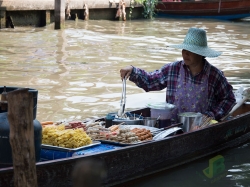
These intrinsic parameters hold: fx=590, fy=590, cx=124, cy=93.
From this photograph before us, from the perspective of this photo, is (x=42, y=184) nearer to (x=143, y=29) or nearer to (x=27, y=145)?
(x=27, y=145)

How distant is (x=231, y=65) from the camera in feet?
41.5

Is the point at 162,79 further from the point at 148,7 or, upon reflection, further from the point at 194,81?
the point at 148,7

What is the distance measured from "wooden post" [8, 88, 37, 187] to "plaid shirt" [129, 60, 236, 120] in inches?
117

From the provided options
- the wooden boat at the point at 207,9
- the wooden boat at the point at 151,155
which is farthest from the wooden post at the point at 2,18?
the wooden boat at the point at 151,155

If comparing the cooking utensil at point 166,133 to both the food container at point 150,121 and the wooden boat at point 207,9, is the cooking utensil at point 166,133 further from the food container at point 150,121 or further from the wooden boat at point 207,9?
the wooden boat at point 207,9

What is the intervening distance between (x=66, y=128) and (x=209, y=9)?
21.1 metres

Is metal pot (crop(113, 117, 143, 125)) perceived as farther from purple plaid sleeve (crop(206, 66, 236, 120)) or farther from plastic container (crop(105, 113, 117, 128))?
purple plaid sleeve (crop(206, 66, 236, 120))

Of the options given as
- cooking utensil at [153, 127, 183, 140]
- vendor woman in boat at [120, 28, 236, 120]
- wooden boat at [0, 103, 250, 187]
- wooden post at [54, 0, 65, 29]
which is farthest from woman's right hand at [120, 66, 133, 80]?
wooden post at [54, 0, 65, 29]

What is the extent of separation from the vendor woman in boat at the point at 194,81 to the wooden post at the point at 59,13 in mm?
10692

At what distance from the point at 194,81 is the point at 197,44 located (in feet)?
1.26

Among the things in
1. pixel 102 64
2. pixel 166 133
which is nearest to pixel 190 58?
pixel 166 133

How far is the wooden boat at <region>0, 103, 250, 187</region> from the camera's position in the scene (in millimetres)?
4477

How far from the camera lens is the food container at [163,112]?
6039mm

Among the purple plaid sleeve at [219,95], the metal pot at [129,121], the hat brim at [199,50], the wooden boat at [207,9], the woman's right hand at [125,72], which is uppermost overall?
the hat brim at [199,50]
